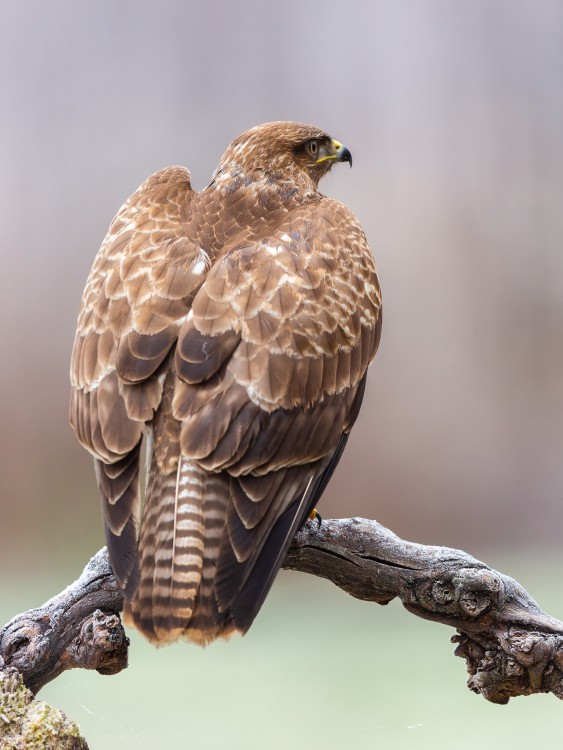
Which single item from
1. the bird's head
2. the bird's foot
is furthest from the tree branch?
the bird's head

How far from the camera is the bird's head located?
3.21 metres

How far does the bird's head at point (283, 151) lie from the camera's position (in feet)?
10.5

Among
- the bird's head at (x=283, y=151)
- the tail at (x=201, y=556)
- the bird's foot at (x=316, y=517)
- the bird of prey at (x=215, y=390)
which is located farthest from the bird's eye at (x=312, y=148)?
the tail at (x=201, y=556)

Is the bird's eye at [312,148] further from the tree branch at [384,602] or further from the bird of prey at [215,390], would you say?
the tree branch at [384,602]

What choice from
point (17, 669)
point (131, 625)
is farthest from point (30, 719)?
point (131, 625)

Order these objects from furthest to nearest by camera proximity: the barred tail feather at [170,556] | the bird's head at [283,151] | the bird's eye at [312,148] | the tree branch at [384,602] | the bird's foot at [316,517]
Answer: the bird's eye at [312,148]
the bird's head at [283,151]
the bird's foot at [316,517]
the tree branch at [384,602]
the barred tail feather at [170,556]

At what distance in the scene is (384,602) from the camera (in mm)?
2873

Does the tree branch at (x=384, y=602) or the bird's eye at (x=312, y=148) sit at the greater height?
the bird's eye at (x=312, y=148)

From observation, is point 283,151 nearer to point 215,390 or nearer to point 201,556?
point 215,390

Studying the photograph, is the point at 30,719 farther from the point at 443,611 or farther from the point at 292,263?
the point at 292,263

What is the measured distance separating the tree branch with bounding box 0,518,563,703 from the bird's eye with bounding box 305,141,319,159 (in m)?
1.34

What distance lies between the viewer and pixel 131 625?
2.22 m

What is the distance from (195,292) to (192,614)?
856mm

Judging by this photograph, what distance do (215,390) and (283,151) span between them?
4.02 ft
